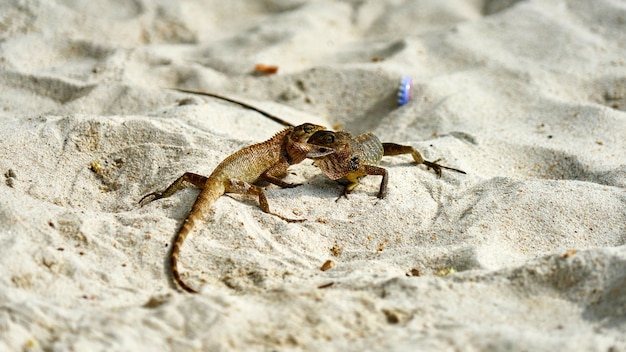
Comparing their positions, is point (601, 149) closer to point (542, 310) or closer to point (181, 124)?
point (542, 310)

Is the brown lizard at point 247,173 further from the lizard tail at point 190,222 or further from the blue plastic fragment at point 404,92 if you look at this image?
the blue plastic fragment at point 404,92

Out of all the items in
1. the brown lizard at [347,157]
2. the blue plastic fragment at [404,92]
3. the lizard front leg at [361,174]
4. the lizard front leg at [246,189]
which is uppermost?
the lizard front leg at [246,189]

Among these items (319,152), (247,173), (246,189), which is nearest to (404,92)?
(319,152)

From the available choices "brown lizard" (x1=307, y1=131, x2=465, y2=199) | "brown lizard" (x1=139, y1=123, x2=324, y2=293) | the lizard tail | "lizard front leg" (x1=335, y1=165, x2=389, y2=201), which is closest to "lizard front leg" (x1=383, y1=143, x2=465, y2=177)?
"brown lizard" (x1=307, y1=131, x2=465, y2=199)

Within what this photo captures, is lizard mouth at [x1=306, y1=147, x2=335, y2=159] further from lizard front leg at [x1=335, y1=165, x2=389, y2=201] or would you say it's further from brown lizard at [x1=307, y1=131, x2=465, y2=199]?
lizard front leg at [x1=335, y1=165, x2=389, y2=201]

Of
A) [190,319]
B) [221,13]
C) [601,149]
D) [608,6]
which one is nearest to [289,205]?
[190,319]

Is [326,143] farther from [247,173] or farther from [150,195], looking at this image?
[150,195]

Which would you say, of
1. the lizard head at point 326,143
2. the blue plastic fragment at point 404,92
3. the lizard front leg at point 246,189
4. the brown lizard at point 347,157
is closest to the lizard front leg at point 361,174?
the brown lizard at point 347,157
